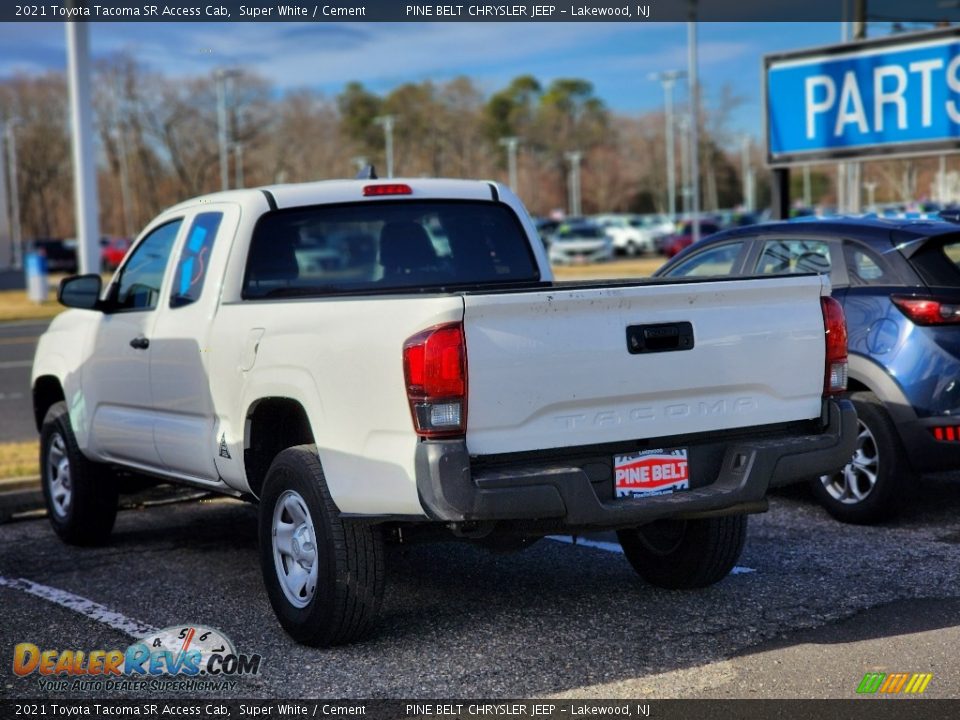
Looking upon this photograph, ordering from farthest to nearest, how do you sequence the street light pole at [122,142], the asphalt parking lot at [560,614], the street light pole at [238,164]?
the street light pole at [122,142]
the street light pole at [238,164]
the asphalt parking lot at [560,614]

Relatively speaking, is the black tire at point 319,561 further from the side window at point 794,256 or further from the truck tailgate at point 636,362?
the side window at point 794,256

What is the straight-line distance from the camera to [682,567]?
19.5ft

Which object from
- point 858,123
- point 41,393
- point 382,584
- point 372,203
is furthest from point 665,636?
point 858,123

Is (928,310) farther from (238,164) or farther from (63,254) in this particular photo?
Result: (238,164)

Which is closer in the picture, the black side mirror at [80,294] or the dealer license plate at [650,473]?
the dealer license plate at [650,473]

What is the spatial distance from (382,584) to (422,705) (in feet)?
2.25

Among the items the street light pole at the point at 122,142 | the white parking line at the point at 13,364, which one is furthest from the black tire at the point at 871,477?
the street light pole at the point at 122,142

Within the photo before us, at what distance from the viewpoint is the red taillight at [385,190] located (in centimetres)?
662

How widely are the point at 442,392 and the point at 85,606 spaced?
2.41 m

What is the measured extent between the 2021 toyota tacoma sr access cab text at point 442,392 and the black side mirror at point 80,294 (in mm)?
482

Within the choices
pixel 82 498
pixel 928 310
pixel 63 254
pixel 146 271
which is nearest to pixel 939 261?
pixel 928 310

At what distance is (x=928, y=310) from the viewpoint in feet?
22.8

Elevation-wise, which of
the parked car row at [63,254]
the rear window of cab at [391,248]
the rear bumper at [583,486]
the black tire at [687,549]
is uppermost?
the parked car row at [63,254]

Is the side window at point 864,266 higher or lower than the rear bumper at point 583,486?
higher
